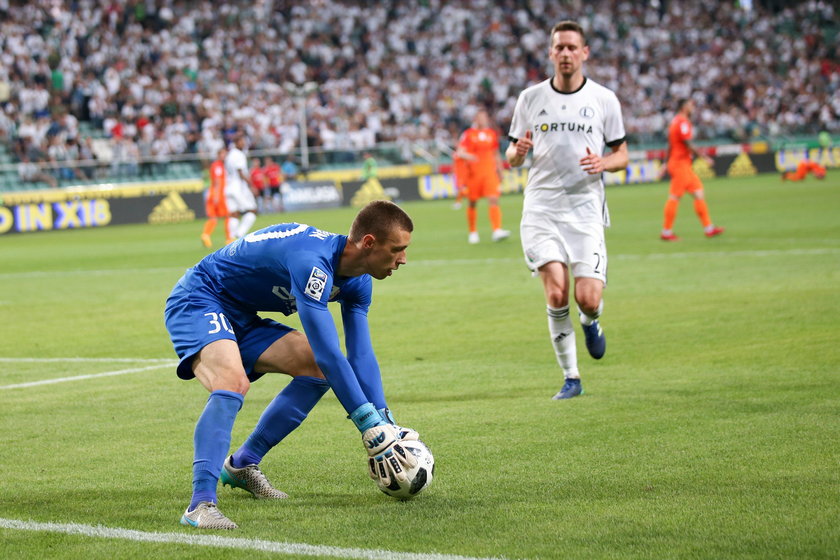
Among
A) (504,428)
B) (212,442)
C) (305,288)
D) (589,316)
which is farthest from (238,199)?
(305,288)

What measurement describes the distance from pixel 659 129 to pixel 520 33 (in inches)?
308

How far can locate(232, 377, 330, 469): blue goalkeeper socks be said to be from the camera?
18.6 ft

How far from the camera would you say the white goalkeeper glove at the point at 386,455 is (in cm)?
504

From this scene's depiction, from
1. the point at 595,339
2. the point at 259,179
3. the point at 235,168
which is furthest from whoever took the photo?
the point at 259,179

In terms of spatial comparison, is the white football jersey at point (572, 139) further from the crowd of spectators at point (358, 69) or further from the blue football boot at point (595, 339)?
the crowd of spectators at point (358, 69)

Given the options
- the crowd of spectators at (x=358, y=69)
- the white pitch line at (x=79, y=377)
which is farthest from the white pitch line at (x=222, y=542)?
the crowd of spectators at (x=358, y=69)

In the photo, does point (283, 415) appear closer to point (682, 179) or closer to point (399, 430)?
point (399, 430)

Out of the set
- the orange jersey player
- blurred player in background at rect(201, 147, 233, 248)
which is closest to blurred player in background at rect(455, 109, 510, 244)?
blurred player in background at rect(201, 147, 233, 248)

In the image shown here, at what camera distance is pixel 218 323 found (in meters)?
5.34

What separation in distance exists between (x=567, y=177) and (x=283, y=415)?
3.59m

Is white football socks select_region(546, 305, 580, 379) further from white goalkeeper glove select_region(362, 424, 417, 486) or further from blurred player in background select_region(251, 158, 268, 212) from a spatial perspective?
blurred player in background select_region(251, 158, 268, 212)

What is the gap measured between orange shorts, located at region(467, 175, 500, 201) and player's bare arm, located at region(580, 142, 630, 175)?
13.1 meters

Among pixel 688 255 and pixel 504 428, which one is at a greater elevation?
pixel 504 428

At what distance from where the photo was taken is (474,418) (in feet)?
24.1
